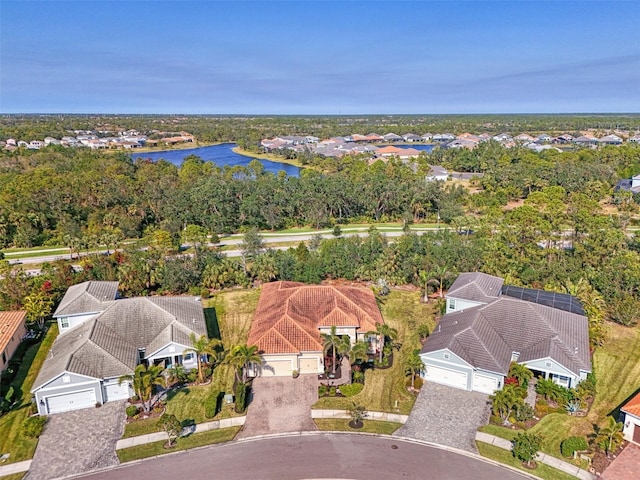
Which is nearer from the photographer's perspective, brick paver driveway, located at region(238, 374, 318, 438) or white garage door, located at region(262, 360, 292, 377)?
brick paver driveway, located at region(238, 374, 318, 438)

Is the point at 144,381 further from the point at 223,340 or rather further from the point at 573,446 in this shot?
the point at 573,446

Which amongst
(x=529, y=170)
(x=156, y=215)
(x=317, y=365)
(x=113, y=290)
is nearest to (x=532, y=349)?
(x=317, y=365)

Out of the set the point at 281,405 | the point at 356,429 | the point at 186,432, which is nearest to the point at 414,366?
the point at 356,429

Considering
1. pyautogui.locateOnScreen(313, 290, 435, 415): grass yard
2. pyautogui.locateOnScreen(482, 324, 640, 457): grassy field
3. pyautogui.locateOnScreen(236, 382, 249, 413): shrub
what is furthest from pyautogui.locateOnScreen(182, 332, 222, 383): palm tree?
pyautogui.locateOnScreen(482, 324, 640, 457): grassy field

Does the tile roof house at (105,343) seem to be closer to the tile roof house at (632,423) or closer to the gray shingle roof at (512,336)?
the gray shingle roof at (512,336)

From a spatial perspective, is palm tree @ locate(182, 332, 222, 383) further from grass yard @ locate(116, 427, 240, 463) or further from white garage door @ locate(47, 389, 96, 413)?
white garage door @ locate(47, 389, 96, 413)

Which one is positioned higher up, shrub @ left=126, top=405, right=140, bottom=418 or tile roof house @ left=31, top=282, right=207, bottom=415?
tile roof house @ left=31, top=282, right=207, bottom=415
